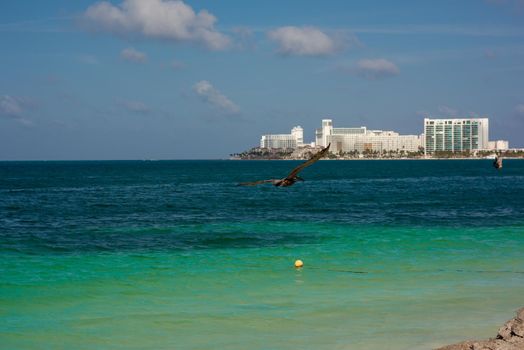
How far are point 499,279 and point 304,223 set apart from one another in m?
17.8

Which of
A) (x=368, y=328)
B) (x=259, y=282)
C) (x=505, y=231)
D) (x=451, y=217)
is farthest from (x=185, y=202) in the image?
(x=368, y=328)

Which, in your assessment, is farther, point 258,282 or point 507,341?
point 258,282

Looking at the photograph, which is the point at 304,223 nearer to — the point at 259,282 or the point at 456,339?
the point at 259,282

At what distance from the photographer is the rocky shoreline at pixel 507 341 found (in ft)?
30.5

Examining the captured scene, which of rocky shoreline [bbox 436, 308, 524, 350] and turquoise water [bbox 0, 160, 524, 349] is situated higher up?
rocky shoreline [bbox 436, 308, 524, 350]

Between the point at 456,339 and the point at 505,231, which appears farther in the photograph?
the point at 505,231

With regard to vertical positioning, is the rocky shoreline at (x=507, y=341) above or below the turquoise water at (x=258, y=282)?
above

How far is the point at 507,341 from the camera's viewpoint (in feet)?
31.2

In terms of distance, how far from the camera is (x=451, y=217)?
128 feet

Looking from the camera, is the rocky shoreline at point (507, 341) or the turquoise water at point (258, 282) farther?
the turquoise water at point (258, 282)

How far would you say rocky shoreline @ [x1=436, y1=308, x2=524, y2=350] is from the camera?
30.5 feet

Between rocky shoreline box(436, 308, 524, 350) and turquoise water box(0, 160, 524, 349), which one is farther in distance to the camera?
turquoise water box(0, 160, 524, 349)

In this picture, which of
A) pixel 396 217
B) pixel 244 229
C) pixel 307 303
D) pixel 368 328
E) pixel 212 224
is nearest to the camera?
pixel 368 328

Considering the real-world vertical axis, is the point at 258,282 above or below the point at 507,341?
below
